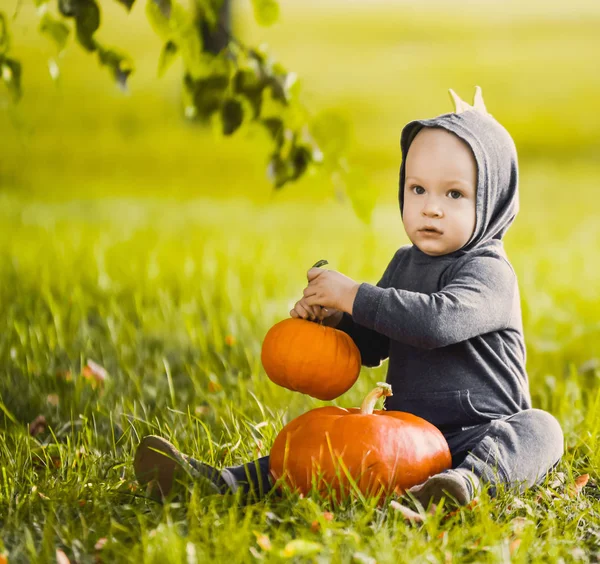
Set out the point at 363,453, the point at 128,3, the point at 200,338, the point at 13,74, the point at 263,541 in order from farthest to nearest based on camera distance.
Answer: the point at 200,338 → the point at 13,74 → the point at 128,3 → the point at 363,453 → the point at 263,541

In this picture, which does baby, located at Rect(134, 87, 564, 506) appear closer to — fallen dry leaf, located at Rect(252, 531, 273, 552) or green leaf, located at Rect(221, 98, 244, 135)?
fallen dry leaf, located at Rect(252, 531, 273, 552)

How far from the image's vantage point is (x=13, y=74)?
303 centimetres

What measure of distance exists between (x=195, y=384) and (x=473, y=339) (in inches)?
51.2

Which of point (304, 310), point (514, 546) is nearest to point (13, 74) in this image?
point (304, 310)

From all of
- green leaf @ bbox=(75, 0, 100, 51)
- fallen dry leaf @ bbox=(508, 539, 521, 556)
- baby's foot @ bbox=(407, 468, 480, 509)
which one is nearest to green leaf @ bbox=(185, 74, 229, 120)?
green leaf @ bbox=(75, 0, 100, 51)

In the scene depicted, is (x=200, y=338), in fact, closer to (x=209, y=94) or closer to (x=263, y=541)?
(x=209, y=94)

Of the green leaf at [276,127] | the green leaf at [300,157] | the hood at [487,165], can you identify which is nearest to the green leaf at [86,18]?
the green leaf at [276,127]

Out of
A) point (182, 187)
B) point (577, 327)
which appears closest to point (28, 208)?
point (182, 187)

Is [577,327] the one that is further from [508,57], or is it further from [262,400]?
[508,57]

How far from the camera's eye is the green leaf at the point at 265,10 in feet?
9.10

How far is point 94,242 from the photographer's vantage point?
5824 mm

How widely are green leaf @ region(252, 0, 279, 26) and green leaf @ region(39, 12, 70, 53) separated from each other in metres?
Result: 0.65

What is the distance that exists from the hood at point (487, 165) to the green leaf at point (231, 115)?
0.77 metres

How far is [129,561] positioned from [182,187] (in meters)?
9.21
